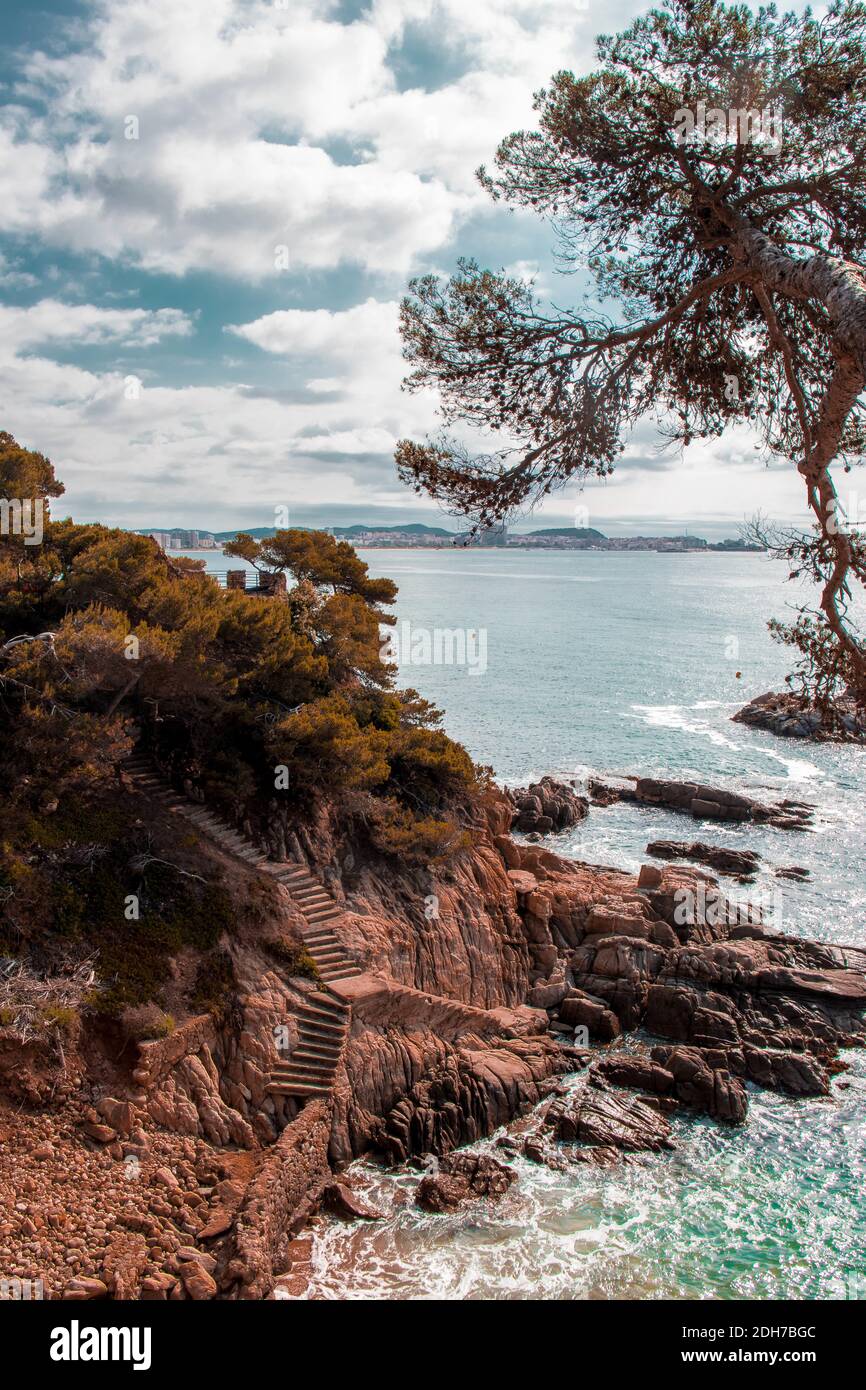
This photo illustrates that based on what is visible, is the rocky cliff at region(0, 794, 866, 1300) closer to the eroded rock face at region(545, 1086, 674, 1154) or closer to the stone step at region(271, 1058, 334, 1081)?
the eroded rock face at region(545, 1086, 674, 1154)

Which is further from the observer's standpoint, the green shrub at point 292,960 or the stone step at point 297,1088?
the green shrub at point 292,960

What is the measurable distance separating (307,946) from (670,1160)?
1035cm

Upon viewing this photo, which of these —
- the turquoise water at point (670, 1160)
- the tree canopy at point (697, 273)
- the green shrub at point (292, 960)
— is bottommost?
the turquoise water at point (670, 1160)

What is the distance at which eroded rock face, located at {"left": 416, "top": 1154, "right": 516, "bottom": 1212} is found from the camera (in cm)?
1931

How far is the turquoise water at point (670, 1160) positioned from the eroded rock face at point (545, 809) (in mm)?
1176

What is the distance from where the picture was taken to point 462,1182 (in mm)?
20078

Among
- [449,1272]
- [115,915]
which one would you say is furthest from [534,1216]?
[115,915]

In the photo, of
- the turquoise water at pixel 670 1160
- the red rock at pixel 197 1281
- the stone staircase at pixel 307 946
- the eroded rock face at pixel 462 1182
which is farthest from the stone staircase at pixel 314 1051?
the red rock at pixel 197 1281

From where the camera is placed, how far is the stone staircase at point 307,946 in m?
20.5

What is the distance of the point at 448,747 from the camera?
31625mm

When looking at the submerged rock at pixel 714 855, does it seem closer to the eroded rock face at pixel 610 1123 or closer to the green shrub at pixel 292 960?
the eroded rock face at pixel 610 1123

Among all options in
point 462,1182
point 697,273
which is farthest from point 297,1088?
point 697,273

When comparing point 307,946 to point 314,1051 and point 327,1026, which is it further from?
point 314,1051
